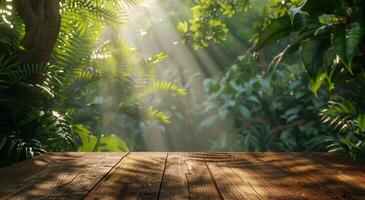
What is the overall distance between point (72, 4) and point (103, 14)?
0.32 m

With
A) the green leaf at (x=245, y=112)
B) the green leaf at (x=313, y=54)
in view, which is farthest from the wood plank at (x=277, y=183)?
the green leaf at (x=245, y=112)

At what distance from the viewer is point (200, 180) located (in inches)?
74.3

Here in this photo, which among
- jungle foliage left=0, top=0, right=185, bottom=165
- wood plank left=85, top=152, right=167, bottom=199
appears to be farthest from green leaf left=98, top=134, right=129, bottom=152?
wood plank left=85, top=152, right=167, bottom=199

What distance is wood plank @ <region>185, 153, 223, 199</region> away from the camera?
5.27ft

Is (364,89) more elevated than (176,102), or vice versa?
(176,102)

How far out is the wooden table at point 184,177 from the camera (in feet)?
5.31

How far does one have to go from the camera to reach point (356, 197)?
1.56m

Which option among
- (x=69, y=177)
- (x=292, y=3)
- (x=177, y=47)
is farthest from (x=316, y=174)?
(x=177, y=47)

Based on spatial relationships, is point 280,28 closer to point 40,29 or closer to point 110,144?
point 40,29

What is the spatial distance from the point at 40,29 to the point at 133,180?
2.57 m

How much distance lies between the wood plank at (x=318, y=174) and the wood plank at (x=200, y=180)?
0.36 metres

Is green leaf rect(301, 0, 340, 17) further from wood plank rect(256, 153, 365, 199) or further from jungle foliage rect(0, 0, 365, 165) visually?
wood plank rect(256, 153, 365, 199)

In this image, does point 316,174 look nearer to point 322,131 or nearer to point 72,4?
point 72,4

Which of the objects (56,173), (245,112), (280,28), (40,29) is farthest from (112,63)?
(245,112)
